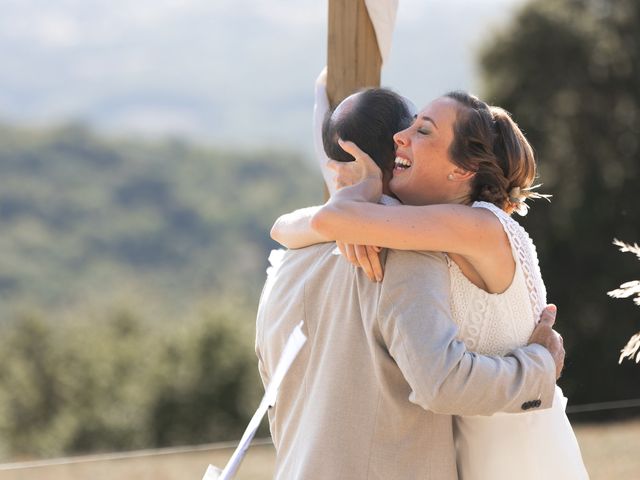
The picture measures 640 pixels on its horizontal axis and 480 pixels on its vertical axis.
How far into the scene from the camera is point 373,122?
6.35ft

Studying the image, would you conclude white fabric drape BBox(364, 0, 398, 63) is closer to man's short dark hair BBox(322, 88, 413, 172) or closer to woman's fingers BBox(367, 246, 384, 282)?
man's short dark hair BBox(322, 88, 413, 172)

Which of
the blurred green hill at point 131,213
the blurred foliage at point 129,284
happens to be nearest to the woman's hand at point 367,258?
the blurred foliage at point 129,284

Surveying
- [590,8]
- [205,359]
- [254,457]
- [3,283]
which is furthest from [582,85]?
[3,283]

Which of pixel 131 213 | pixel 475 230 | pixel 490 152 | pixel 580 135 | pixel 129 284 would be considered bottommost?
pixel 131 213

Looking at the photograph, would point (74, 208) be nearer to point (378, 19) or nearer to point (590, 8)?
point (590, 8)

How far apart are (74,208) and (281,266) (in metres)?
76.2

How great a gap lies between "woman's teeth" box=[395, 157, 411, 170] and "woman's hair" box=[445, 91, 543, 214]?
3.0 inches

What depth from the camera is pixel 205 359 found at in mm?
24594

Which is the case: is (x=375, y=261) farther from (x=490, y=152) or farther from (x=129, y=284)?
(x=129, y=284)

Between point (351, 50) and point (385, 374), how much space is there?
132 cm

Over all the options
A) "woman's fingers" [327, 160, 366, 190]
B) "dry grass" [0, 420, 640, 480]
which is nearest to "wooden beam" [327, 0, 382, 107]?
"woman's fingers" [327, 160, 366, 190]

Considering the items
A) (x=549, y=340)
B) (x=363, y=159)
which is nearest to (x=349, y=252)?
(x=363, y=159)

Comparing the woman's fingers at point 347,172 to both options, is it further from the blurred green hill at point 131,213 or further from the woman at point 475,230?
the blurred green hill at point 131,213

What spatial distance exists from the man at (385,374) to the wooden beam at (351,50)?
981 millimetres
